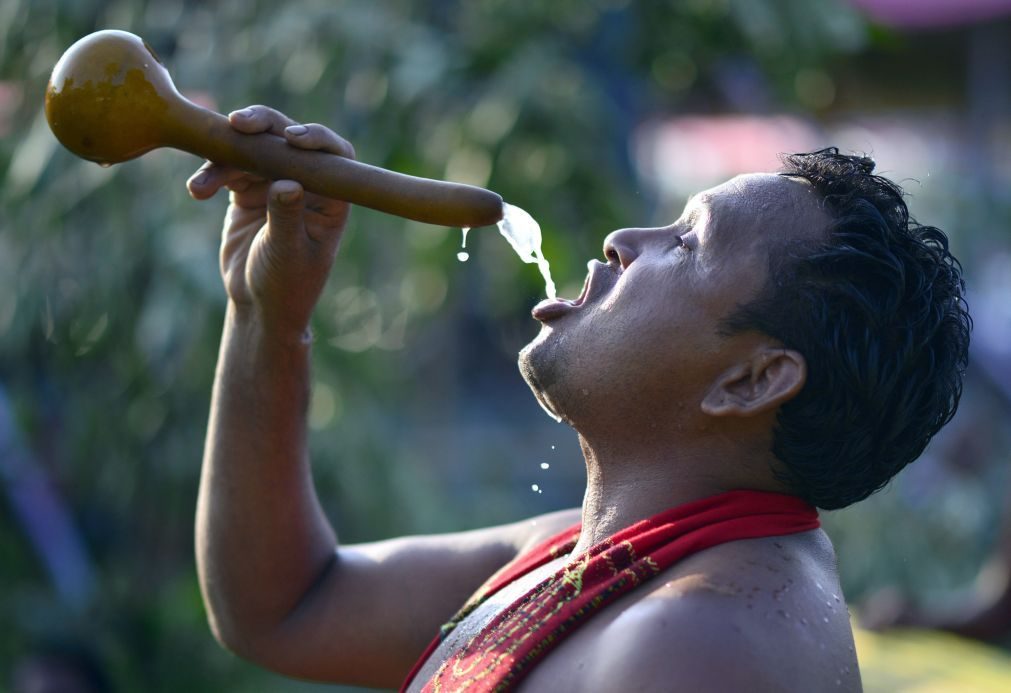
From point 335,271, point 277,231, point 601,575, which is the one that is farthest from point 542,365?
point 335,271

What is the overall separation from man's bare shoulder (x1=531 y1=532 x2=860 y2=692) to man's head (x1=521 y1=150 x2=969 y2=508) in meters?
0.18

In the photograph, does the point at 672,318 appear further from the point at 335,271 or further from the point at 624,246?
the point at 335,271

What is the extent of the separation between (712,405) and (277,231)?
0.69 m

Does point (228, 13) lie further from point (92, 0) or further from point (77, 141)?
point (77, 141)

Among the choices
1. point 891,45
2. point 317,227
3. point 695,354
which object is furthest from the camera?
point 891,45

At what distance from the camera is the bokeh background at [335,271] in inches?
163

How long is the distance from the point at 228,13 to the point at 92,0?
529 millimetres

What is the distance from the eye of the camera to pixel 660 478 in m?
1.71

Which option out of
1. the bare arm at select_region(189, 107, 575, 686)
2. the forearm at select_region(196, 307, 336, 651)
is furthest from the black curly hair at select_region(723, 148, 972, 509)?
the forearm at select_region(196, 307, 336, 651)

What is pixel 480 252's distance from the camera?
14.9 ft

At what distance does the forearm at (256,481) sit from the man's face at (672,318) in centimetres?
46

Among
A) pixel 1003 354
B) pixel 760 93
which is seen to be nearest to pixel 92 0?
pixel 760 93

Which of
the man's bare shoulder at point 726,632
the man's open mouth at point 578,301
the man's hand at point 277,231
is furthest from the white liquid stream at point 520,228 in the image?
the man's bare shoulder at point 726,632

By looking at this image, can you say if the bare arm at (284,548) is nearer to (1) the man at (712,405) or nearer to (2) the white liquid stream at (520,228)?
(1) the man at (712,405)
